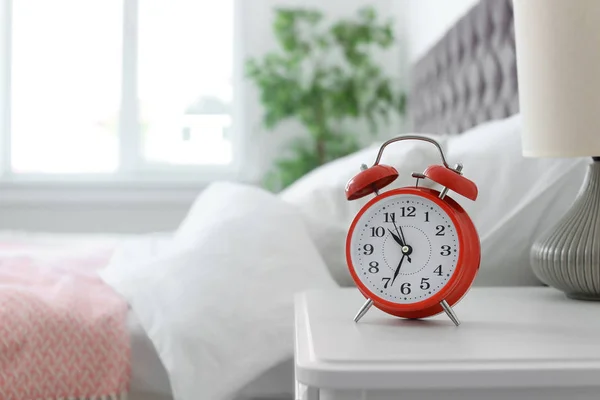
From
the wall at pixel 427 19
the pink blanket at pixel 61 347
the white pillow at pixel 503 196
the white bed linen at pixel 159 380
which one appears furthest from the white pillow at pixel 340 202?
the wall at pixel 427 19

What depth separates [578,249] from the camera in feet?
3.46

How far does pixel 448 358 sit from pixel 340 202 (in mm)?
855

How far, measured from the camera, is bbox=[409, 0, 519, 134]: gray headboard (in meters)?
1.89

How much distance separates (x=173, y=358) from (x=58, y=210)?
3.04 meters

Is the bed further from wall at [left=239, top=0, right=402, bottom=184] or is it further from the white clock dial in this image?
wall at [left=239, top=0, right=402, bottom=184]

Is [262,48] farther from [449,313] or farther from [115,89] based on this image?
[449,313]

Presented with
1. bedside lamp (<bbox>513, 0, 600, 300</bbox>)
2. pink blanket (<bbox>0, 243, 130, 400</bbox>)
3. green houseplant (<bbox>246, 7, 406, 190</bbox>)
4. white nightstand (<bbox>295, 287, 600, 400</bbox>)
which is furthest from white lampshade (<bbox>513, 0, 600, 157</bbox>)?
green houseplant (<bbox>246, 7, 406, 190</bbox>)

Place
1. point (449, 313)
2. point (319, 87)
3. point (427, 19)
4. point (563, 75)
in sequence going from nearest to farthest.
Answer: point (449, 313), point (563, 75), point (427, 19), point (319, 87)

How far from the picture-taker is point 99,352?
1.19 metres

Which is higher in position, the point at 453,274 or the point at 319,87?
the point at 319,87

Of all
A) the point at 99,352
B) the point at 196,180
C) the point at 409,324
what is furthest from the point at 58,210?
the point at 409,324

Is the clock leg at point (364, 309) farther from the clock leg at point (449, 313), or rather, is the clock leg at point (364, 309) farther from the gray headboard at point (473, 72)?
the gray headboard at point (473, 72)

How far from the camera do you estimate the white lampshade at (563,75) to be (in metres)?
0.97

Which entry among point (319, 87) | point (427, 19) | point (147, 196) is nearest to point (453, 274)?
point (427, 19)
